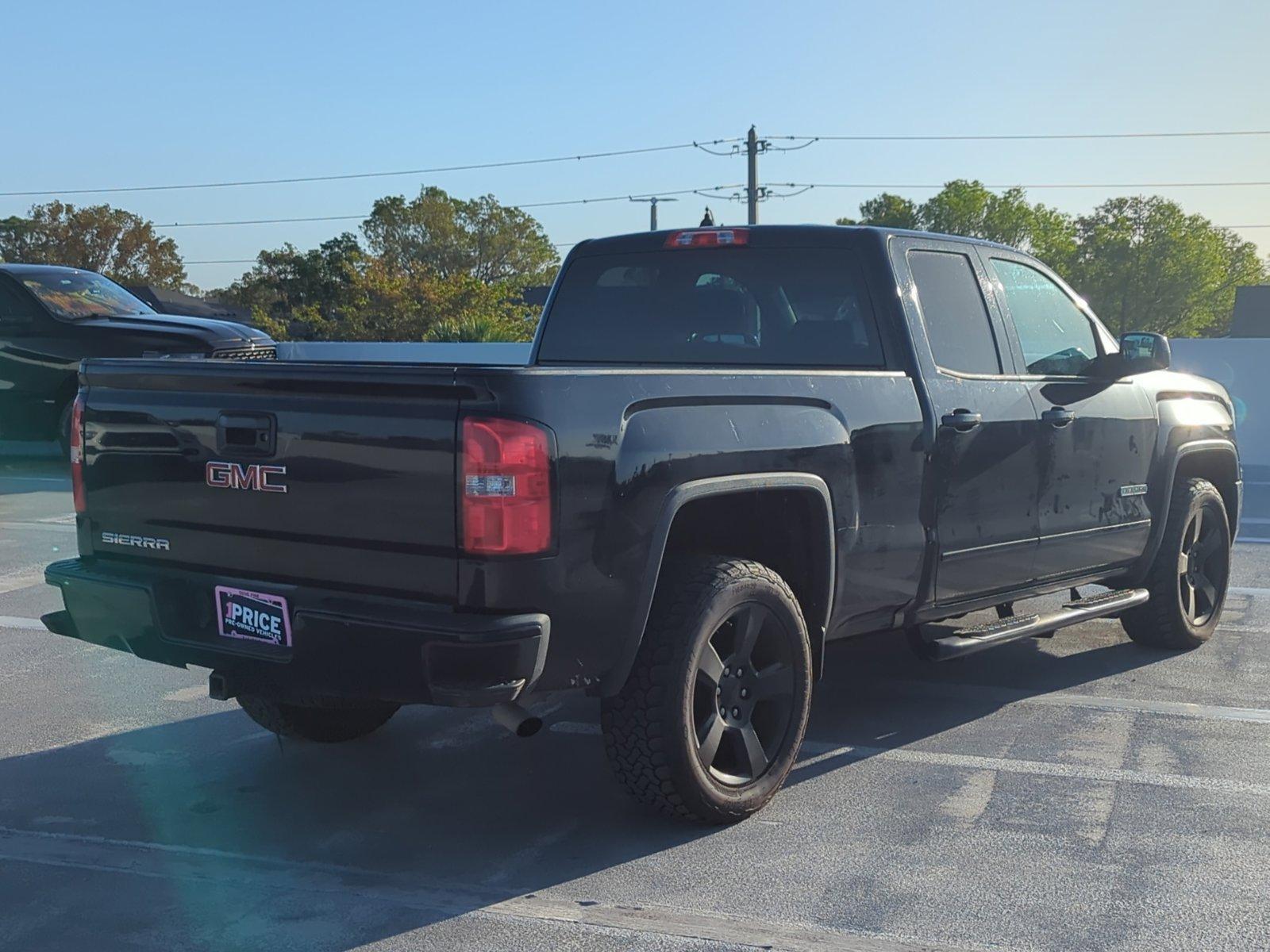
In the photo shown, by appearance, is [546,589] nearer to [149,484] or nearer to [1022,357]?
[149,484]

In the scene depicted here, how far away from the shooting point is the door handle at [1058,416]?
5672mm

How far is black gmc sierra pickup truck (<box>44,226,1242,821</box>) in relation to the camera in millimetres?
3703

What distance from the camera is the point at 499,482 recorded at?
363 cm

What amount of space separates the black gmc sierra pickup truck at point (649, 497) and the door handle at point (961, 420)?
0.01 meters

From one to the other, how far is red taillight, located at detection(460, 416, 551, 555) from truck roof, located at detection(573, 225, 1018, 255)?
2069 mm

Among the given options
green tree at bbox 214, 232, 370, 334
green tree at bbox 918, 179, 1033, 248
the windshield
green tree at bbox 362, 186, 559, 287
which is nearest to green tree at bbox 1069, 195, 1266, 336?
green tree at bbox 918, 179, 1033, 248

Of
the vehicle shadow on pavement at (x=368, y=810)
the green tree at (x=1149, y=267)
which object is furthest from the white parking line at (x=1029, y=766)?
the green tree at (x=1149, y=267)

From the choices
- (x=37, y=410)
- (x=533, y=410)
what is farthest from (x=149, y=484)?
(x=37, y=410)

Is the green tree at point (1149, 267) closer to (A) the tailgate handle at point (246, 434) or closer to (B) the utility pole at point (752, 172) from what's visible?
(B) the utility pole at point (752, 172)

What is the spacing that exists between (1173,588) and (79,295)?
12055mm

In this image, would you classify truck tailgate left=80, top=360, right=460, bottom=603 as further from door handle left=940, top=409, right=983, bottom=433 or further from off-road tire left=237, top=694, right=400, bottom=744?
door handle left=940, top=409, right=983, bottom=433

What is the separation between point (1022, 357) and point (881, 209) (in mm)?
123242

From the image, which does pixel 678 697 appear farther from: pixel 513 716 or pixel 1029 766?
pixel 1029 766

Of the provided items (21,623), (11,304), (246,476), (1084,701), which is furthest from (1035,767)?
(11,304)
